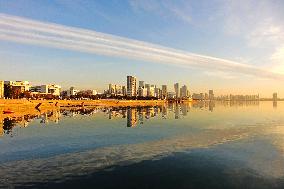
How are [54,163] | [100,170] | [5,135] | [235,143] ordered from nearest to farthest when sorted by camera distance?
1. [100,170]
2. [54,163]
3. [235,143]
4. [5,135]

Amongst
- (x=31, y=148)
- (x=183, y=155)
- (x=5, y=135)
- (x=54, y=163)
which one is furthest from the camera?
(x=5, y=135)

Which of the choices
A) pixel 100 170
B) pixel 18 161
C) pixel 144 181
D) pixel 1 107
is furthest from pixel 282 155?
pixel 1 107

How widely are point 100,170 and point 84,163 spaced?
3.37 meters

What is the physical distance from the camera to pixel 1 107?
107 m

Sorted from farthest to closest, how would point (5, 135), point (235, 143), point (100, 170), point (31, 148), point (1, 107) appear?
point (1, 107), point (5, 135), point (235, 143), point (31, 148), point (100, 170)

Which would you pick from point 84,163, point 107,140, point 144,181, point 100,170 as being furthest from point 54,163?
point 107,140

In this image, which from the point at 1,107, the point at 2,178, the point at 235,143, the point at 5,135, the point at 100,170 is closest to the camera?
the point at 2,178

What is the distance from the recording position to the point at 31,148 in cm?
3844

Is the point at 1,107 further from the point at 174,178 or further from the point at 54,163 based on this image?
the point at 174,178

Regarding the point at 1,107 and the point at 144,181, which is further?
the point at 1,107

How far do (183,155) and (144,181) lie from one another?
1084cm

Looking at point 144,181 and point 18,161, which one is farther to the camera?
point 18,161

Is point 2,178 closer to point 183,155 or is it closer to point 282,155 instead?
point 183,155

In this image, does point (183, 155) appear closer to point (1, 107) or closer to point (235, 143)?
point (235, 143)
